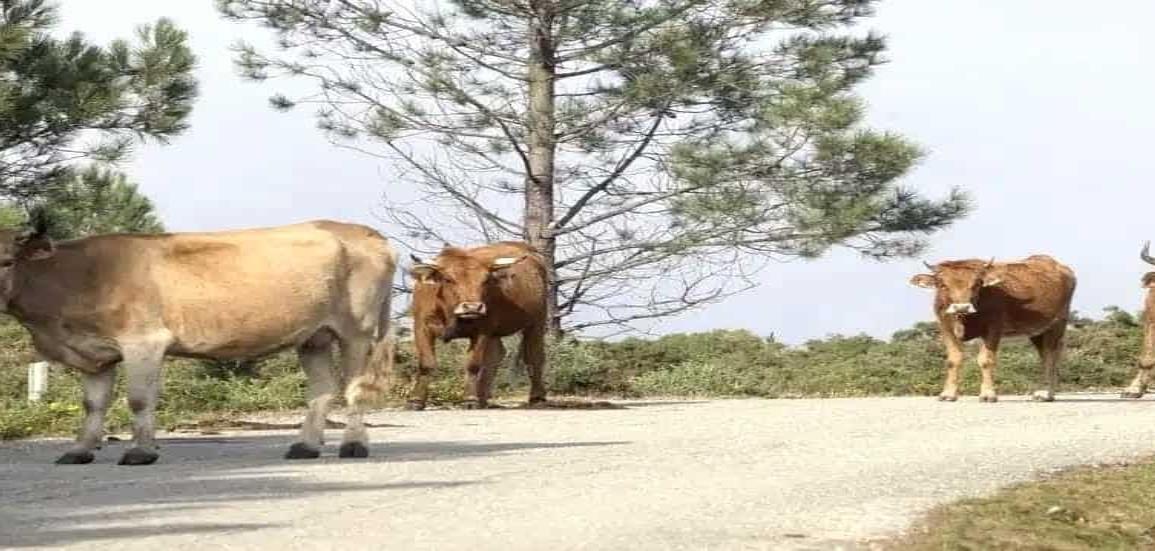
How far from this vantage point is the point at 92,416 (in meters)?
14.9

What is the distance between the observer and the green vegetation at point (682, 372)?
78.9 ft

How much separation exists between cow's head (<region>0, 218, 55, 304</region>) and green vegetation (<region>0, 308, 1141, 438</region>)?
220 inches

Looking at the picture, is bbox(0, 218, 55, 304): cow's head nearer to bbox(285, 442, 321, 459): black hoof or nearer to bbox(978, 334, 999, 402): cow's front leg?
bbox(285, 442, 321, 459): black hoof

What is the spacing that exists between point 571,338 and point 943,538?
818 inches

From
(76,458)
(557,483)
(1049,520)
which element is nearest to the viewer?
(1049,520)

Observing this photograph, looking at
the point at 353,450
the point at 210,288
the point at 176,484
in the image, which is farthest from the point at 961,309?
the point at 176,484

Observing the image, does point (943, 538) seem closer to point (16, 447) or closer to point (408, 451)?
point (408, 451)

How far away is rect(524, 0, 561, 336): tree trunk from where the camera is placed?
2891cm

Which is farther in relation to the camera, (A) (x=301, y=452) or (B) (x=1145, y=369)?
(B) (x=1145, y=369)

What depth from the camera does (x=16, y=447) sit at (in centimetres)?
1692

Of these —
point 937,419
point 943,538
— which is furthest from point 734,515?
point 937,419

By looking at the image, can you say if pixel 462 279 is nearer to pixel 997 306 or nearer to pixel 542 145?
pixel 542 145

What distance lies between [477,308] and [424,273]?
1086mm

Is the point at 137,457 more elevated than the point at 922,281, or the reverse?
the point at 922,281
